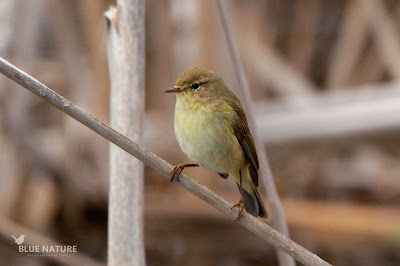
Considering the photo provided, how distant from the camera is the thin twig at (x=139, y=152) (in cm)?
141

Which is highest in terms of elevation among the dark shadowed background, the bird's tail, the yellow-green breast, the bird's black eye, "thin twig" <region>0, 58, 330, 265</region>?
the dark shadowed background

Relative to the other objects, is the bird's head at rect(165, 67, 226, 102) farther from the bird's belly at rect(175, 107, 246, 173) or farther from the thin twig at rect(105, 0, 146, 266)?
the thin twig at rect(105, 0, 146, 266)

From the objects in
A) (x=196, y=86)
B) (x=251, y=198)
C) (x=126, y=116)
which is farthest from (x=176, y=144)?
(x=126, y=116)

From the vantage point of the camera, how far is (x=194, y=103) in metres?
2.12

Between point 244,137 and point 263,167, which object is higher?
point 244,137

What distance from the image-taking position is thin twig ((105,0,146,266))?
1749mm

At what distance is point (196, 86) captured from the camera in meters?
2.18

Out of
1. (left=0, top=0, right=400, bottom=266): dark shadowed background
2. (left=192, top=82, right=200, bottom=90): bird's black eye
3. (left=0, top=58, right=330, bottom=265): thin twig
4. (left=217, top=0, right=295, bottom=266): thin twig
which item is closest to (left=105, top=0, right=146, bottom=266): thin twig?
(left=0, top=58, right=330, bottom=265): thin twig

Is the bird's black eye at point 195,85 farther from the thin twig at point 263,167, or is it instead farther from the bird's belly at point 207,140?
the thin twig at point 263,167

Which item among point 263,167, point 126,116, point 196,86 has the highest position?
point 196,86

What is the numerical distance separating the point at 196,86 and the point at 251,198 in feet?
1.66

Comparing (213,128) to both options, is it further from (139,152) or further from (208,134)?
(139,152)

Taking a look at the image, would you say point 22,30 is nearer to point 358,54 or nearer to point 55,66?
point 55,66

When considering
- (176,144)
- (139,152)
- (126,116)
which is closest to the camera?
(139,152)
